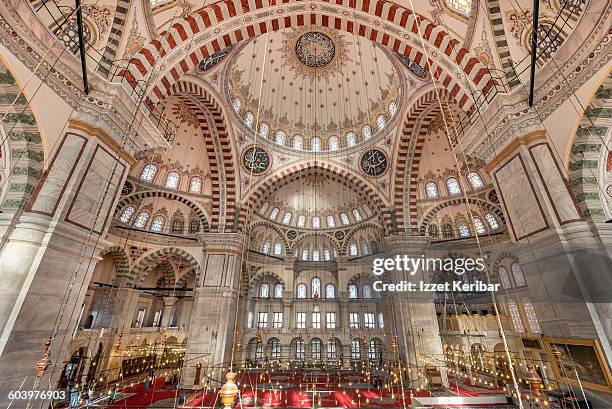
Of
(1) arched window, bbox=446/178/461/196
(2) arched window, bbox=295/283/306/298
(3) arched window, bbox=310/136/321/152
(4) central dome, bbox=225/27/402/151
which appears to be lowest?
(2) arched window, bbox=295/283/306/298

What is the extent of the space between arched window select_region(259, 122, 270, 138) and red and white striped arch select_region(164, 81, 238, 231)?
7.57ft

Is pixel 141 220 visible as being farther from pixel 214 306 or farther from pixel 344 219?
pixel 344 219

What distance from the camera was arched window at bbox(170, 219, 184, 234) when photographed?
15.6 meters

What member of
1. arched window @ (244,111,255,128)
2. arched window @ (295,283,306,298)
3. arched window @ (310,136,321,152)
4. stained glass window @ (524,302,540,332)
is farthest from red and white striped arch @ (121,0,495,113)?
arched window @ (295,283,306,298)

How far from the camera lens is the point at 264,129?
47.5ft

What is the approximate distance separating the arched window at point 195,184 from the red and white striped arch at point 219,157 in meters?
2.50

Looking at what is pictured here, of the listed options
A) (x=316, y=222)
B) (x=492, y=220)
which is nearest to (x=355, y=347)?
(x=316, y=222)

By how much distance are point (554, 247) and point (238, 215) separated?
1086cm

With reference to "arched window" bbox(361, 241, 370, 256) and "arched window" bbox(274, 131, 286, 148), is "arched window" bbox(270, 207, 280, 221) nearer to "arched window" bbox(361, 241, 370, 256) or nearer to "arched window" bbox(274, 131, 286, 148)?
"arched window" bbox(274, 131, 286, 148)

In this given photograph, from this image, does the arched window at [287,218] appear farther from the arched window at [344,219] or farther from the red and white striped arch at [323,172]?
the red and white striped arch at [323,172]

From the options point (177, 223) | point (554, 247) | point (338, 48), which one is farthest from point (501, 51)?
point (177, 223)

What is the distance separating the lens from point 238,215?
12586 millimetres

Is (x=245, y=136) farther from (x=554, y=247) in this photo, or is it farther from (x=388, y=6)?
(x=554, y=247)

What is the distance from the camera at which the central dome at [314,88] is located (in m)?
12.8
